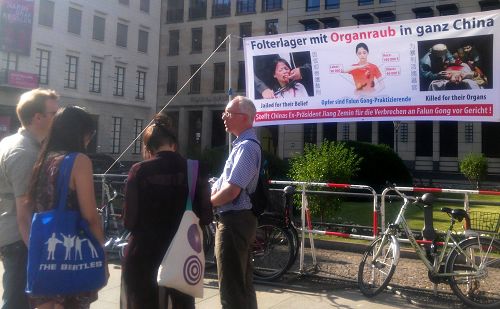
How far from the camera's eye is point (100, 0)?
45.3 metres

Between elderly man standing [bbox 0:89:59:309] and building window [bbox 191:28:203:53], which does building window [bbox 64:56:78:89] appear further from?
elderly man standing [bbox 0:89:59:309]

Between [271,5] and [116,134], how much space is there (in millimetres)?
18017

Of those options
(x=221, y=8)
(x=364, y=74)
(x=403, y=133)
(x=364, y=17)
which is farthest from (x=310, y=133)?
(x=364, y=74)

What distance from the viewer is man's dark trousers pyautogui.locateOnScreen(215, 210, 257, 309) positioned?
400 centimetres

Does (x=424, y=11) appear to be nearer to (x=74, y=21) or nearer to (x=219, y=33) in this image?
(x=219, y=33)

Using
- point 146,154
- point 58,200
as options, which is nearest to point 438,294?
point 146,154

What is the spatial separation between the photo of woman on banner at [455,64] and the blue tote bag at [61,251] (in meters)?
4.95

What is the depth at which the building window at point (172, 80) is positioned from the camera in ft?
169

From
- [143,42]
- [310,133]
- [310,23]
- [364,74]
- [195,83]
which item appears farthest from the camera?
[195,83]

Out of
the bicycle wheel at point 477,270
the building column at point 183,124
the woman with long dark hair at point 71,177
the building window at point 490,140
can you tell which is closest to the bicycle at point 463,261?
the bicycle wheel at point 477,270

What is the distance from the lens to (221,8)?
49.7m

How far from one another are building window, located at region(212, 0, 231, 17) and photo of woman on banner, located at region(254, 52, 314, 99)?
4278 cm

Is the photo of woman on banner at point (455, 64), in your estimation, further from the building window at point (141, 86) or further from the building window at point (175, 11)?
the building window at point (175, 11)

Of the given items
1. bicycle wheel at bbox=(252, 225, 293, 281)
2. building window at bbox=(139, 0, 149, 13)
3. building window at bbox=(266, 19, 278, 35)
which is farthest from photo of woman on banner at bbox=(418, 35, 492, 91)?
building window at bbox=(139, 0, 149, 13)
